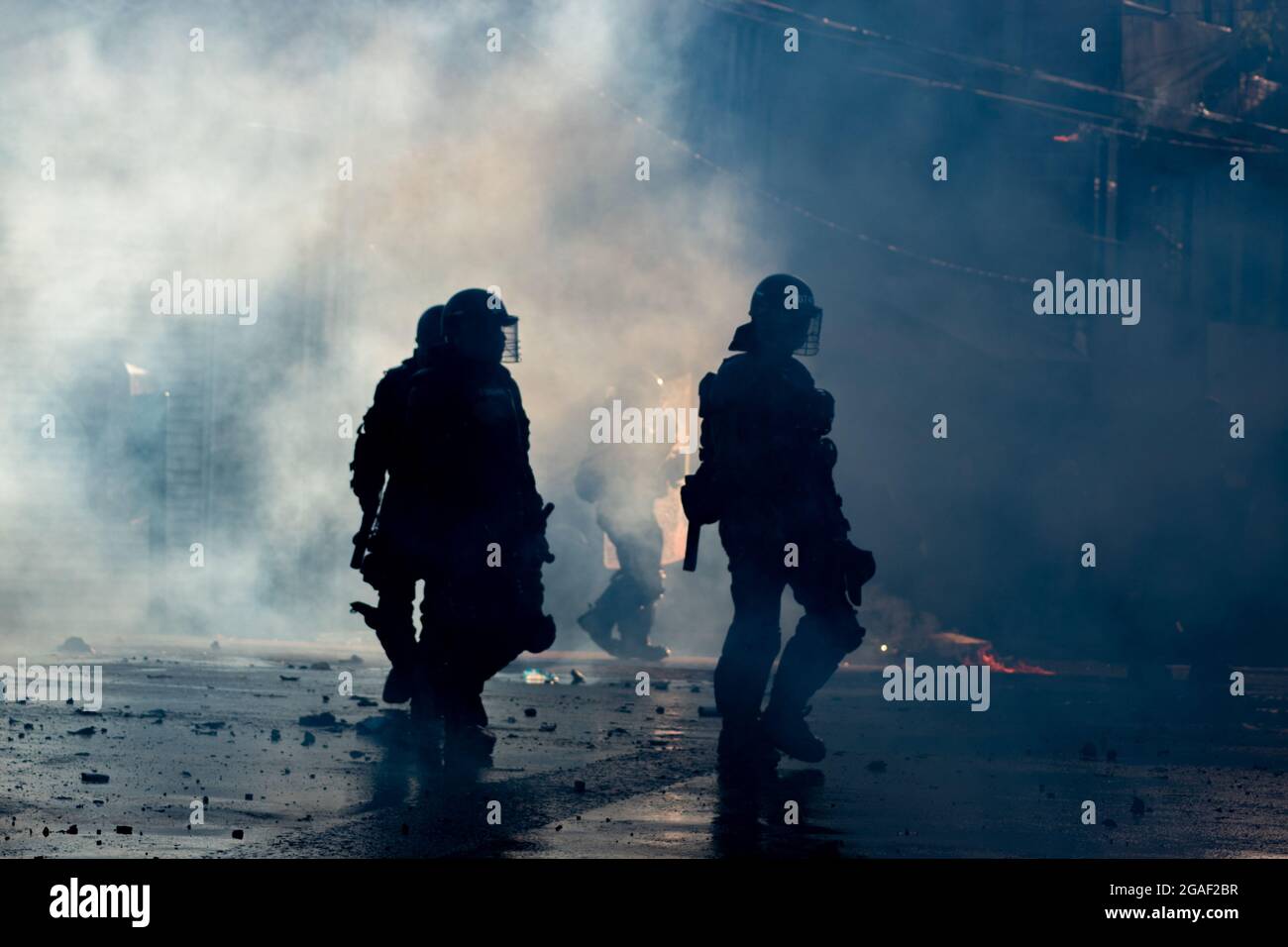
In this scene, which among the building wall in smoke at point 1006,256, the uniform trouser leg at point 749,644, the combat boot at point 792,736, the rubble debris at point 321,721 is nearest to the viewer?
the combat boot at point 792,736

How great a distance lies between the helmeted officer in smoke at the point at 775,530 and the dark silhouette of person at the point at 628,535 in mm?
9455

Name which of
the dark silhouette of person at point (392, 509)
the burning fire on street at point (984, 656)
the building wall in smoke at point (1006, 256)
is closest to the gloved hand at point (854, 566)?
the dark silhouette of person at point (392, 509)

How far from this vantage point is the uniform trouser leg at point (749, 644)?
23.2ft

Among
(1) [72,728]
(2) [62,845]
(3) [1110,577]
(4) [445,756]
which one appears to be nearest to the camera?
(2) [62,845]

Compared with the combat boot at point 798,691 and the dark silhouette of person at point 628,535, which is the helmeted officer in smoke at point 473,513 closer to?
the combat boot at point 798,691

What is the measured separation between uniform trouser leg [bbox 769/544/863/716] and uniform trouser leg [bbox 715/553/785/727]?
0.26 feet

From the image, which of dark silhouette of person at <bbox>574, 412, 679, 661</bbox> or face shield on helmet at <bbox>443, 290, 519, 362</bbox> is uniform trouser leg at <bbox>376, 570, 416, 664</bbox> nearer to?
face shield on helmet at <bbox>443, 290, 519, 362</bbox>

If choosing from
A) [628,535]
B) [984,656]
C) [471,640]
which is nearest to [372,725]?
[471,640]

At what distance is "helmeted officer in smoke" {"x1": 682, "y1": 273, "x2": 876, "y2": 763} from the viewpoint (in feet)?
23.2

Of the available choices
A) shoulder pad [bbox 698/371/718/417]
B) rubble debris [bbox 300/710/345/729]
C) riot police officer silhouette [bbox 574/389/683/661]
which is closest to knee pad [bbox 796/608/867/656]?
shoulder pad [bbox 698/371/718/417]
